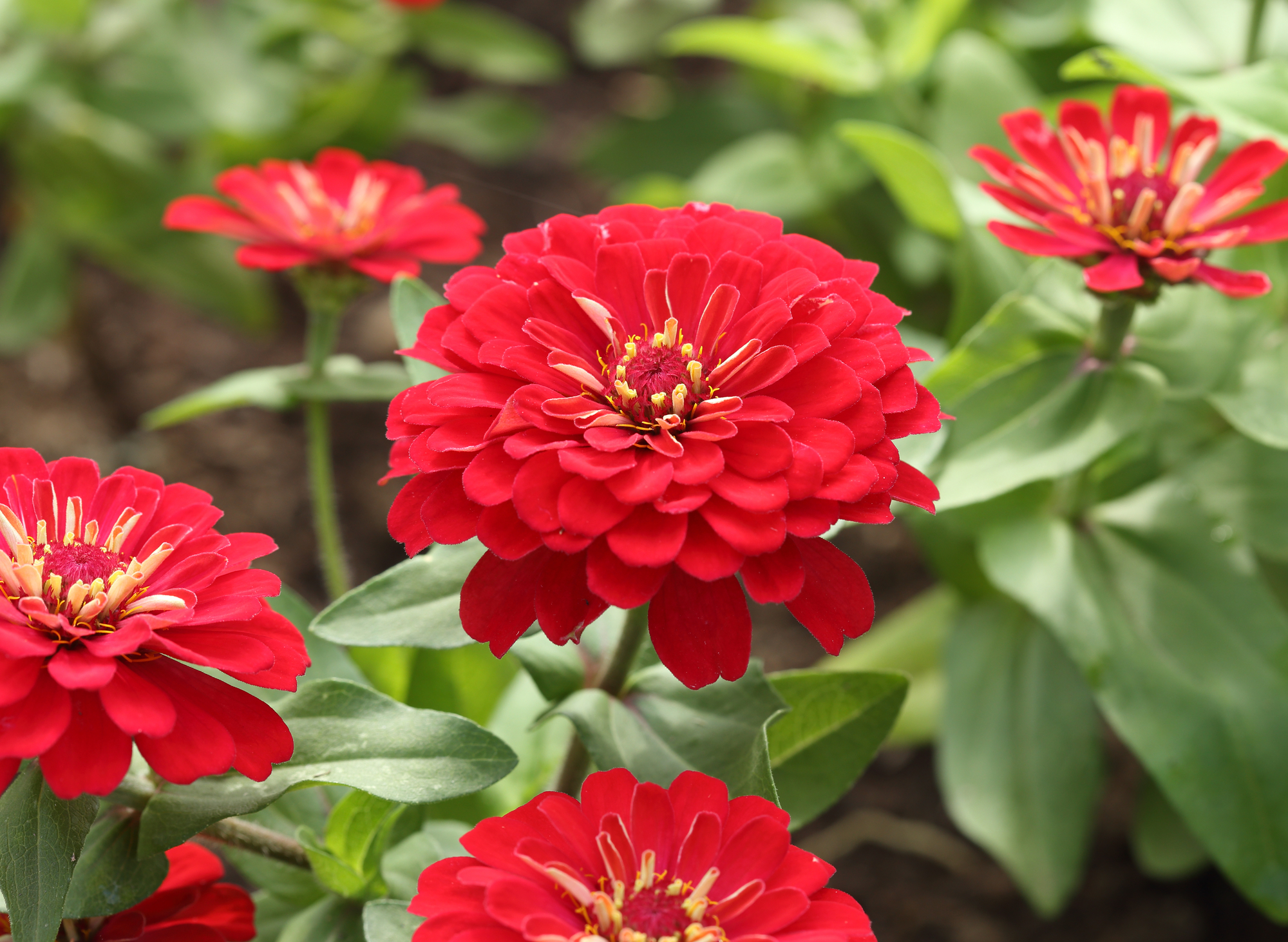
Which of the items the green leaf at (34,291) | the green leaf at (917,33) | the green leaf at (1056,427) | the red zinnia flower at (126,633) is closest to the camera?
the red zinnia flower at (126,633)

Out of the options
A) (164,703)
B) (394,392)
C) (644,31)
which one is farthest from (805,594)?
(644,31)

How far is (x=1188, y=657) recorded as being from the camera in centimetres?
83

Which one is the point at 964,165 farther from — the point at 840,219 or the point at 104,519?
the point at 104,519

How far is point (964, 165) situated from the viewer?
42.9 inches

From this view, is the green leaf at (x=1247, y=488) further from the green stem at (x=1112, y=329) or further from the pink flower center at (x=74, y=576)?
the pink flower center at (x=74, y=576)

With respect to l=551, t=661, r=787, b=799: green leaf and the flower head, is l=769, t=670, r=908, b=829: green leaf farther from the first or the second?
the flower head

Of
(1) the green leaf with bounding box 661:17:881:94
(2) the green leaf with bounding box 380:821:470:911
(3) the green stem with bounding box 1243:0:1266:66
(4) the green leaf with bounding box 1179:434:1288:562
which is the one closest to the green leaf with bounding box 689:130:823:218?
(1) the green leaf with bounding box 661:17:881:94

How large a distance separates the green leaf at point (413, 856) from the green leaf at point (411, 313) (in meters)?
0.27

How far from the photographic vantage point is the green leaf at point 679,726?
1.93 feet

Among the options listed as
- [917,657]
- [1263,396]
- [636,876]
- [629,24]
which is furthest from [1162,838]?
[629,24]

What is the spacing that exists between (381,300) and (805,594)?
4.56 ft

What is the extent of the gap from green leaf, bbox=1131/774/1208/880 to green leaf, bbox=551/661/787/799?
638 mm

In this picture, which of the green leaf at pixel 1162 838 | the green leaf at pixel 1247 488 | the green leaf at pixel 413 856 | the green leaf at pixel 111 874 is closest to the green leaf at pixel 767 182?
the green leaf at pixel 1247 488

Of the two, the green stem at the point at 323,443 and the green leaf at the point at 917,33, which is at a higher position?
the green leaf at the point at 917,33
